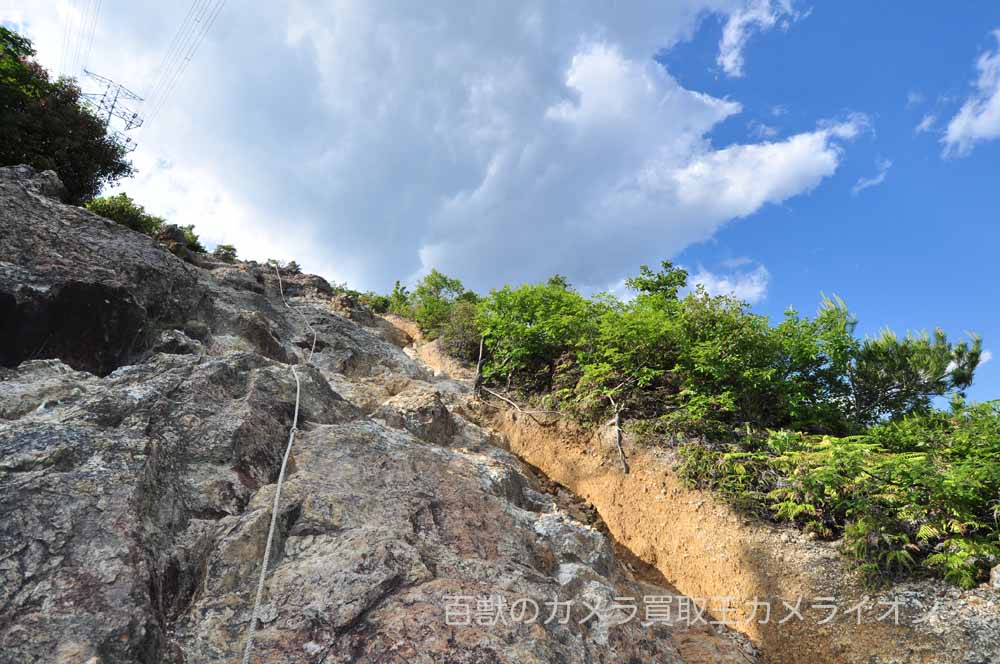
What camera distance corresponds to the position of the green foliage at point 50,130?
38.2 ft

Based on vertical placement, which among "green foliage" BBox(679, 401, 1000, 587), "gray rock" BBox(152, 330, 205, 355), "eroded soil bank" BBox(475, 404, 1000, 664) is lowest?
"eroded soil bank" BBox(475, 404, 1000, 664)

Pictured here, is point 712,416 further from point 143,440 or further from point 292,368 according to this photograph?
point 143,440

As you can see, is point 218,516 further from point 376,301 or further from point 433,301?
point 376,301

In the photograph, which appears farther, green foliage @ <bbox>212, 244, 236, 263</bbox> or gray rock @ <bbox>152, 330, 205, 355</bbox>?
green foliage @ <bbox>212, 244, 236, 263</bbox>

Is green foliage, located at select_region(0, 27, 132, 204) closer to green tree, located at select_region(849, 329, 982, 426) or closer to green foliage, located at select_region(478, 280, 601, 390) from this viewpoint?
green foliage, located at select_region(478, 280, 601, 390)

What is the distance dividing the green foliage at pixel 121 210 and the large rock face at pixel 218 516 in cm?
632

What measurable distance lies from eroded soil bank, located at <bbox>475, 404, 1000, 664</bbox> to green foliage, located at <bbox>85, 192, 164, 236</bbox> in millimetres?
13440

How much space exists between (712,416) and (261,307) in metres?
10.9

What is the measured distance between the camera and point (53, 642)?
8.10 ft

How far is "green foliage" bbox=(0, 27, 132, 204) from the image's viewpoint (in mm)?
11641

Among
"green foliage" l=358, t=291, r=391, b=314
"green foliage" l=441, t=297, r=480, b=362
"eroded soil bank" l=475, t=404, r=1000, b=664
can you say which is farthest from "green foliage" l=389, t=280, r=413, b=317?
"eroded soil bank" l=475, t=404, r=1000, b=664

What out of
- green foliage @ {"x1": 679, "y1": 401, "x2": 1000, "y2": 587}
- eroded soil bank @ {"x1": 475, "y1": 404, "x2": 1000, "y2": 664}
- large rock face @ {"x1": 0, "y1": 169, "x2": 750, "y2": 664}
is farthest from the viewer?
green foliage @ {"x1": 679, "y1": 401, "x2": 1000, "y2": 587}

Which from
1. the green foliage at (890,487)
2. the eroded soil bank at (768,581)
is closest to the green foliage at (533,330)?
the eroded soil bank at (768,581)

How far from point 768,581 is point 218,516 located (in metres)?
7.95
